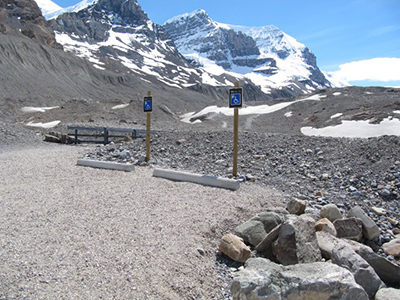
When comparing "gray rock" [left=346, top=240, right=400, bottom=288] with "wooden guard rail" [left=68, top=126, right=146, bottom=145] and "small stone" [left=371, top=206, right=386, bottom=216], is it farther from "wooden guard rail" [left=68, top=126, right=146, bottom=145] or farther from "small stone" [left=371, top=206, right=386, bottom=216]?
"wooden guard rail" [left=68, top=126, right=146, bottom=145]

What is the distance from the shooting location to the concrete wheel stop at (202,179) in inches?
329

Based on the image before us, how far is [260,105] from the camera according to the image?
42500mm

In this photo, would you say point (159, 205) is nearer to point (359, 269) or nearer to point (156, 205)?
point (156, 205)

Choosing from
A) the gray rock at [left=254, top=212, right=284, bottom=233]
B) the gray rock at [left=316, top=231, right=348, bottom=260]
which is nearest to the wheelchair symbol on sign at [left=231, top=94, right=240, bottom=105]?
the gray rock at [left=254, top=212, right=284, bottom=233]

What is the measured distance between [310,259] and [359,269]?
0.76 m

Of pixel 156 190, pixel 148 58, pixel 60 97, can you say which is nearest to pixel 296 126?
pixel 156 190

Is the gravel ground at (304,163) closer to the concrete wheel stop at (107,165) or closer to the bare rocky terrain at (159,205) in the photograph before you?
the bare rocky terrain at (159,205)

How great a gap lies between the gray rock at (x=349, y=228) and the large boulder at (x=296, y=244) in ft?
4.64

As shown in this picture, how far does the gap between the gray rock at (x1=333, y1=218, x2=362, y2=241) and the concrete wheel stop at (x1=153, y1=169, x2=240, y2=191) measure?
8.26 feet

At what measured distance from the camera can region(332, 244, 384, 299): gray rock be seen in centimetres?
500

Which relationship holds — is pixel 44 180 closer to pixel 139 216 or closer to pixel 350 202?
pixel 139 216

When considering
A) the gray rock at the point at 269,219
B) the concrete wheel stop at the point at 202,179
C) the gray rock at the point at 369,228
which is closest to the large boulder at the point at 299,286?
the gray rock at the point at 269,219

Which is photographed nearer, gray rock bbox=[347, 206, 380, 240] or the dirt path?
the dirt path

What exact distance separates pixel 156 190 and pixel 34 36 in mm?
103517
